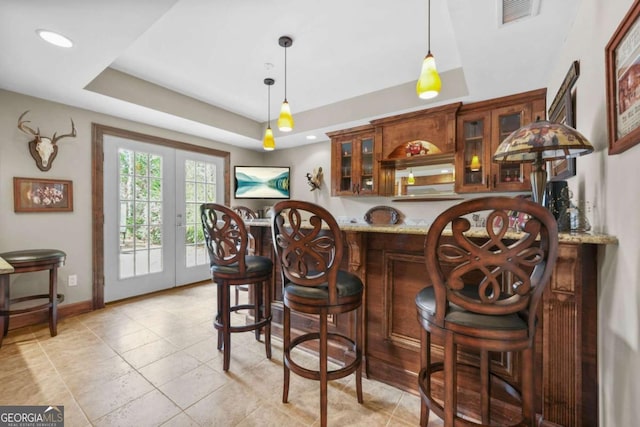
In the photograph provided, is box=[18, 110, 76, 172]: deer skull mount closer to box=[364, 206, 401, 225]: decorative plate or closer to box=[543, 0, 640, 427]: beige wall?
box=[364, 206, 401, 225]: decorative plate

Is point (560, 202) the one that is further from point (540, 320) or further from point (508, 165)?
point (508, 165)

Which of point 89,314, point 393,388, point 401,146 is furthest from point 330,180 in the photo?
point 89,314

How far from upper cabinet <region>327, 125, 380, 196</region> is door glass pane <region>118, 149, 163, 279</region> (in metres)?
2.59

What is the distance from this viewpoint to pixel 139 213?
3.63m

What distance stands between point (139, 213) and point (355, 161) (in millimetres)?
3118

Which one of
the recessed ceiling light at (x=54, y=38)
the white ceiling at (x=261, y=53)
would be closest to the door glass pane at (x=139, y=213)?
the white ceiling at (x=261, y=53)

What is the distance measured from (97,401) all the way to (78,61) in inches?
99.4

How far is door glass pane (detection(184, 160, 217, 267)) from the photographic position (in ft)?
13.7

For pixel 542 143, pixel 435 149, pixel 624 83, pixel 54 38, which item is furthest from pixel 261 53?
pixel 624 83

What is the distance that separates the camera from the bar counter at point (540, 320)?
1.17 metres

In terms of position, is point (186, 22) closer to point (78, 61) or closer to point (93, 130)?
point (78, 61)

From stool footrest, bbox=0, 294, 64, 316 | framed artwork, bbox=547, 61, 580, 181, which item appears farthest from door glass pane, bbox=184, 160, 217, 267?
framed artwork, bbox=547, 61, 580, 181

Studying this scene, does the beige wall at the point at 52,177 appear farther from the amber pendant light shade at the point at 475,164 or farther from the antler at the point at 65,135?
the amber pendant light shade at the point at 475,164

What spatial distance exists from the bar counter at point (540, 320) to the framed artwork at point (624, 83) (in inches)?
15.9
